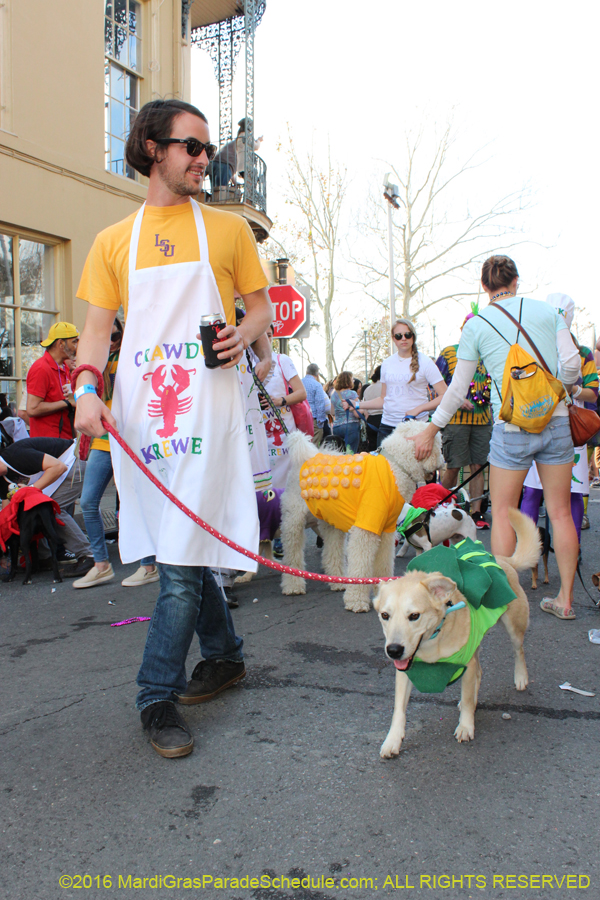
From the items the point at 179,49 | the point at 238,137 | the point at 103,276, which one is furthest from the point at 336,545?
the point at 238,137

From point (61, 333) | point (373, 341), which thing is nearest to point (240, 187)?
point (61, 333)

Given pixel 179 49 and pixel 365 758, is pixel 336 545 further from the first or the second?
pixel 179 49

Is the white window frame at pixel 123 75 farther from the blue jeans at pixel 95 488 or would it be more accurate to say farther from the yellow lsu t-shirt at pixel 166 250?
the yellow lsu t-shirt at pixel 166 250

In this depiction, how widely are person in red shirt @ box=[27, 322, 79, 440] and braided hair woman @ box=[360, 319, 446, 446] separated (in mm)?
3075

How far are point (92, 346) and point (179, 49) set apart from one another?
1182cm

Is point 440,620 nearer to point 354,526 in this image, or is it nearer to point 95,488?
point 354,526

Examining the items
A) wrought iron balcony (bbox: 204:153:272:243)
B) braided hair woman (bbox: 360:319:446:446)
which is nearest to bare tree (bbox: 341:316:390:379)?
wrought iron balcony (bbox: 204:153:272:243)

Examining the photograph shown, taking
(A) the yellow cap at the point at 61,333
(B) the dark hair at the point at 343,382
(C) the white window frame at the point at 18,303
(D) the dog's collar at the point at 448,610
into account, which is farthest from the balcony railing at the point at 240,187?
(D) the dog's collar at the point at 448,610

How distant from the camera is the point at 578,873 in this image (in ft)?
5.96

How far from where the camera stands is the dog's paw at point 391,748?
2.41 metres

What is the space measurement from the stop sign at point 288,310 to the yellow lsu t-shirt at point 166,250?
6.82 m

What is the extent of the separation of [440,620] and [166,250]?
5.57 feet

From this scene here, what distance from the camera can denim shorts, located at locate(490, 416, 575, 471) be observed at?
3771 mm

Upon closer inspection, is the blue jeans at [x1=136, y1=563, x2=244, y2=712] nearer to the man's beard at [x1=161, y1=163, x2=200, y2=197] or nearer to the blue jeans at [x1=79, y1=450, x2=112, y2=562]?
the man's beard at [x1=161, y1=163, x2=200, y2=197]
